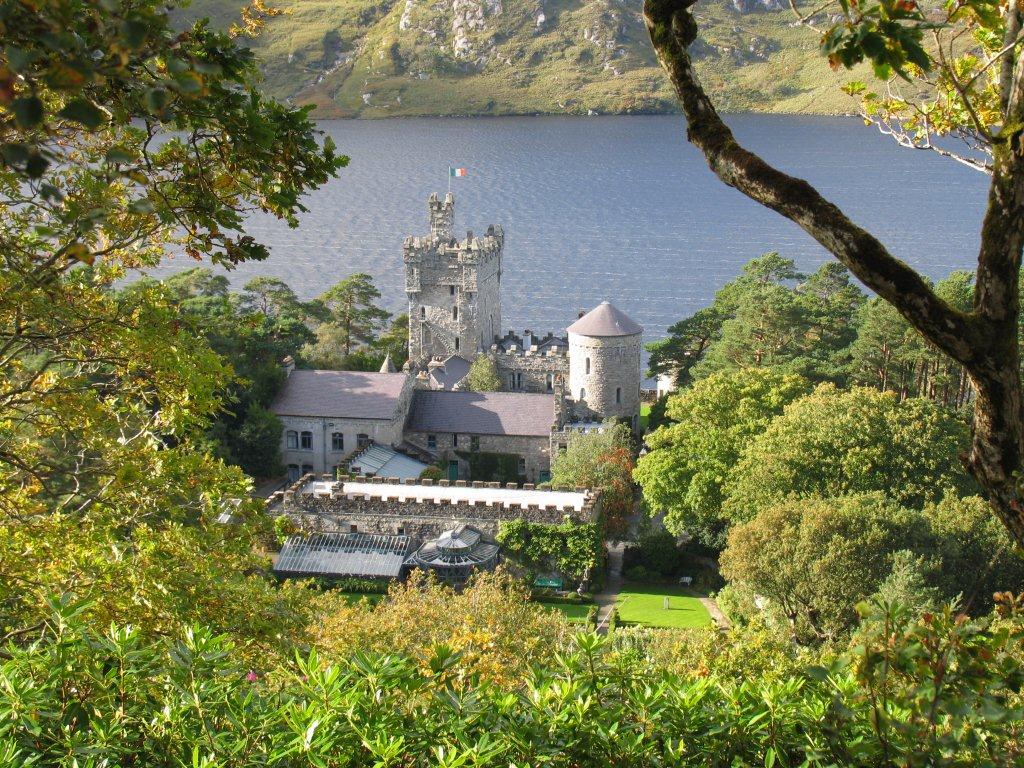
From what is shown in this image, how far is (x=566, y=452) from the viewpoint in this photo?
44.1 meters

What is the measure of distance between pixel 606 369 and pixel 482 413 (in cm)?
618

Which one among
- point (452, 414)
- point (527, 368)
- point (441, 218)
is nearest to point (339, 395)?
point (452, 414)

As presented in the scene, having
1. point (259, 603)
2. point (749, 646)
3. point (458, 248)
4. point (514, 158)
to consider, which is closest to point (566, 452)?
point (458, 248)

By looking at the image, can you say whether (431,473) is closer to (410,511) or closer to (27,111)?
(410,511)

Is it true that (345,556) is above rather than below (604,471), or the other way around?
below

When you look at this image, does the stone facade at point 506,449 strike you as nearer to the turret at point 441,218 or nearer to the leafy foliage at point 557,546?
the leafy foliage at point 557,546

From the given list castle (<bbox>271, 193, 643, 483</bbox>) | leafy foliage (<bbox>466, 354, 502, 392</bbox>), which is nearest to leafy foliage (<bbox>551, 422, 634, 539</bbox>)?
castle (<bbox>271, 193, 643, 483</bbox>)

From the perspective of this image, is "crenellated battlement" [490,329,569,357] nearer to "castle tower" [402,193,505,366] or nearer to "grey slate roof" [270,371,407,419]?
"castle tower" [402,193,505,366]

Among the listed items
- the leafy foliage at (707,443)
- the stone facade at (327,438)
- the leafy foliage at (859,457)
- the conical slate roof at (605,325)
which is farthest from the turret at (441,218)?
the leafy foliage at (859,457)

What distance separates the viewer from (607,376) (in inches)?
2021

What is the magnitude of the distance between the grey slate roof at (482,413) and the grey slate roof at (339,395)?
1.61 m

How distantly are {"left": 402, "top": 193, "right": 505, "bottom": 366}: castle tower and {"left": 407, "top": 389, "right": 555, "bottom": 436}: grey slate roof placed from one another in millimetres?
9101

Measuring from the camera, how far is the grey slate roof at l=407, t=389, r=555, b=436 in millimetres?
48531

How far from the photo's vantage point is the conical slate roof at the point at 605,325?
51.6 metres
